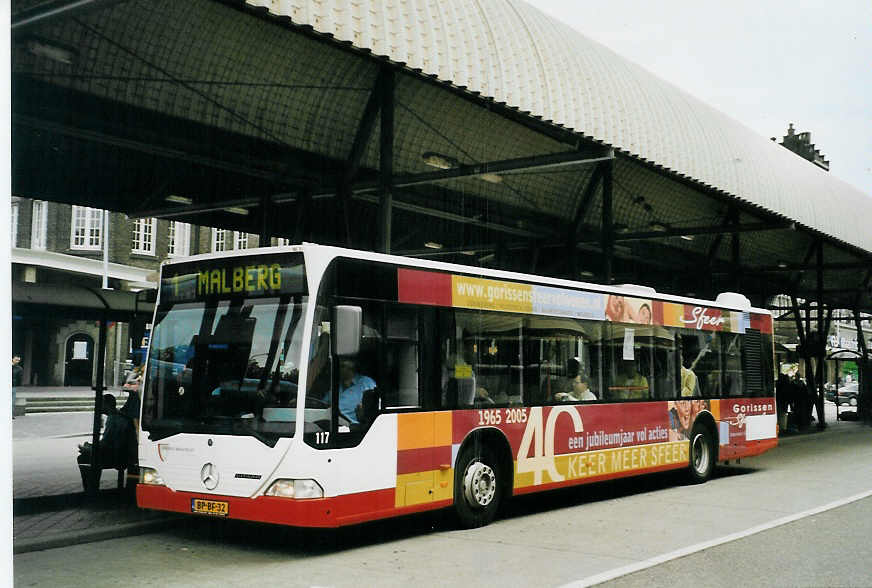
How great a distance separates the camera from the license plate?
8914 mm

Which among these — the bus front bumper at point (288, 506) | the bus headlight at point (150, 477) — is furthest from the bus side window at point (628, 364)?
the bus headlight at point (150, 477)

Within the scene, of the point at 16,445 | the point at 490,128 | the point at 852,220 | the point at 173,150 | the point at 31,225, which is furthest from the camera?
the point at 31,225

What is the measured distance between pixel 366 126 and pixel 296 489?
7.05 metres

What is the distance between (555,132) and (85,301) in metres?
7.18

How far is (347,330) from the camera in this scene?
8633mm

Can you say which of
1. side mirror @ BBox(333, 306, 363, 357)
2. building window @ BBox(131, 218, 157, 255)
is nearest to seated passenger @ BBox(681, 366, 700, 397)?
side mirror @ BBox(333, 306, 363, 357)

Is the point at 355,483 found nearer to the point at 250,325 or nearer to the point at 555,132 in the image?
the point at 250,325

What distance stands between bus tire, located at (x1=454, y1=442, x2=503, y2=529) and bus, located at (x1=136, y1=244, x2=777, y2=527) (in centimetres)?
2

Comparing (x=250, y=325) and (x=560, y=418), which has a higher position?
(x=250, y=325)

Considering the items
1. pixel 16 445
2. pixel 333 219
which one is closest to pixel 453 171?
pixel 333 219

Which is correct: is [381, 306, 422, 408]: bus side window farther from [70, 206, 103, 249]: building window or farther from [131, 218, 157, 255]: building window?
[131, 218, 157, 255]: building window

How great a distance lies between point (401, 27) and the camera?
11625 millimetres

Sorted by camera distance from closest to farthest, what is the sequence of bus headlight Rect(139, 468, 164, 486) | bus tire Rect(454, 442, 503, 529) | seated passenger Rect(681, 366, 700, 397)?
bus headlight Rect(139, 468, 164, 486)
bus tire Rect(454, 442, 503, 529)
seated passenger Rect(681, 366, 700, 397)

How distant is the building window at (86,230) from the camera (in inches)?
1817
